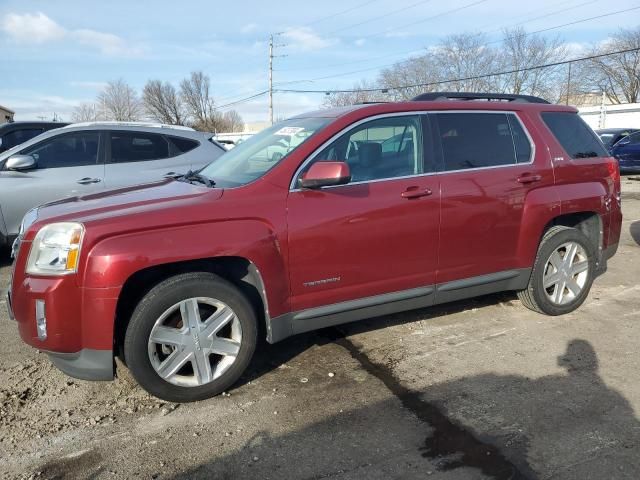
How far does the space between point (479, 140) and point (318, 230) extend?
67.4 inches

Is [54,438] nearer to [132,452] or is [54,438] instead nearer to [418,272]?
[132,452]

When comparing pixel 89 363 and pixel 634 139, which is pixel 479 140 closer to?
pixel 89 363

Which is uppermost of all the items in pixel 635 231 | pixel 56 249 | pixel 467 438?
pixel 56 249

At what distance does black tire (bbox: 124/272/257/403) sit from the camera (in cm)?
308

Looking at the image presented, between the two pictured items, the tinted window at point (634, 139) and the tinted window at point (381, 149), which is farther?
the tinted window at point (634, 139)

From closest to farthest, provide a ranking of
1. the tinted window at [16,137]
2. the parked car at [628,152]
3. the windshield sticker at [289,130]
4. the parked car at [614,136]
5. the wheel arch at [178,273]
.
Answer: the wheel arch at [178,273] < the windshield sticker at [289,130] < the tinted window at [16,137] < the parked car at [628,152] < the parked car at [614,136]

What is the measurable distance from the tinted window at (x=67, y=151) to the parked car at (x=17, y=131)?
2530mm

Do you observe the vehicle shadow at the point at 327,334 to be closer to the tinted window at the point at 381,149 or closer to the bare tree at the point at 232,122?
the tinted window at the point at 381,149

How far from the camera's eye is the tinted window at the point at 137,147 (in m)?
7.00

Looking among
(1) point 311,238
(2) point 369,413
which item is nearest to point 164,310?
(1) point 311,238

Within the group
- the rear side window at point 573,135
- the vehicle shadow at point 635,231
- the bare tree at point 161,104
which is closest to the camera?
the rear side window at point 573,135

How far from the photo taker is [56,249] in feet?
9.95

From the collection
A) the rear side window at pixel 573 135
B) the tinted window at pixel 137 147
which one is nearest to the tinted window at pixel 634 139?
the rear side window at pixel 573 135

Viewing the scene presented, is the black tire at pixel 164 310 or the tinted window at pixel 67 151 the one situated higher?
the tinted window at pixel 67 151
